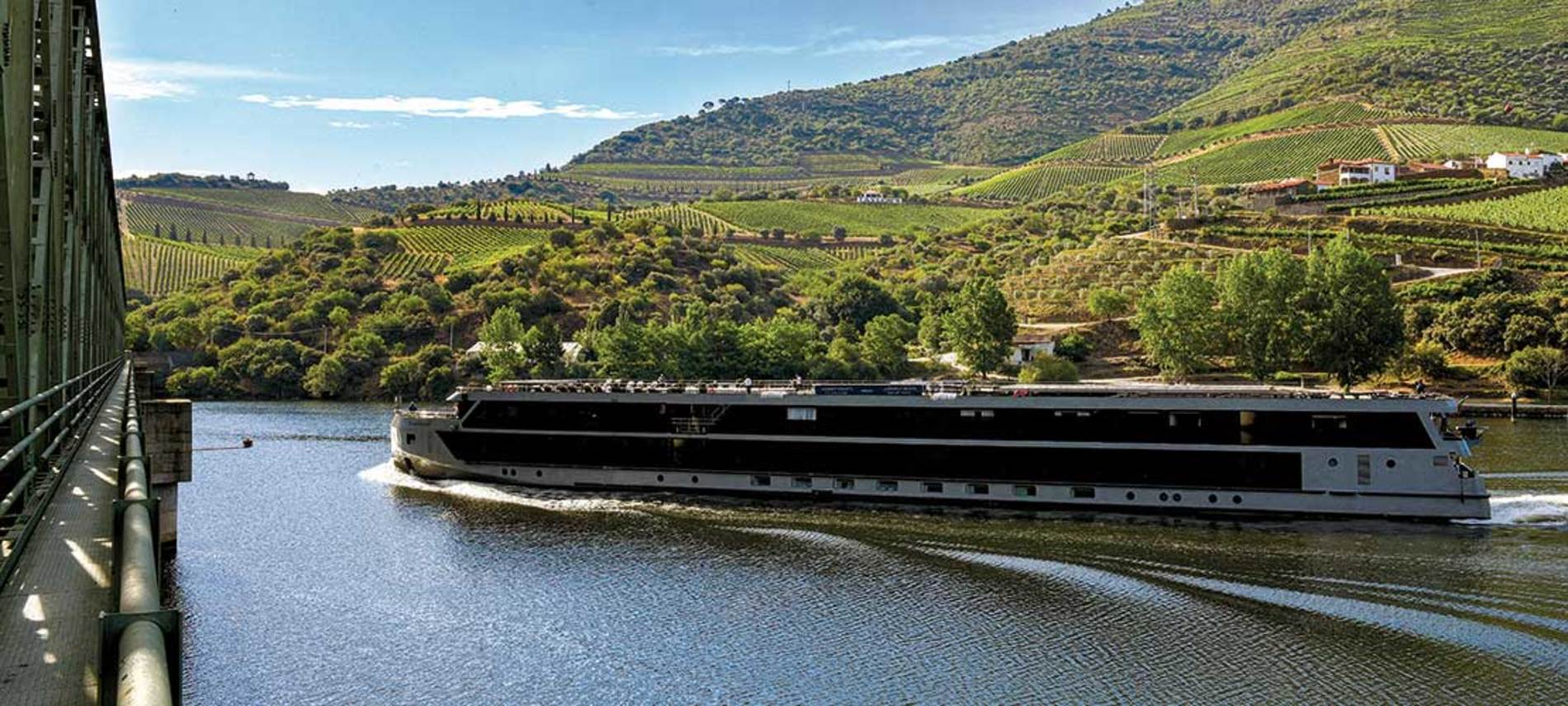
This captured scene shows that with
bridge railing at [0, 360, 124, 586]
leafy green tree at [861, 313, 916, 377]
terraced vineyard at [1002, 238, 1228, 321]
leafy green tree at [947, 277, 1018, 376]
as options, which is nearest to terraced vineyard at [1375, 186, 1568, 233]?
terraced vineyard at [1002, 238, 1228, 321]

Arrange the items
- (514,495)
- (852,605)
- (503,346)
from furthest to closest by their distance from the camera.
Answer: (503,346) < (514,495) < (852,605)

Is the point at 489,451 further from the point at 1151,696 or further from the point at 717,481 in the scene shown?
the point at 1151,696

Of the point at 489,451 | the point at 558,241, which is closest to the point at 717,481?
the point at 489,451

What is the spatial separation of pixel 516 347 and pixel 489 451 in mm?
51523

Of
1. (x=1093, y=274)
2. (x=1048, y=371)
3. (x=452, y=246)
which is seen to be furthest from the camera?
(x=452, y=246)

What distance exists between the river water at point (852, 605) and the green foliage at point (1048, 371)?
3418 centimetres

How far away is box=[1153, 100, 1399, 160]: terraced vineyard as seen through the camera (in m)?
157

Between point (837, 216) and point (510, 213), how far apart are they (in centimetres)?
4718

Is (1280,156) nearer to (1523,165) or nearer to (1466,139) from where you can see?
(1466,139)

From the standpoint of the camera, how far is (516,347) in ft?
316

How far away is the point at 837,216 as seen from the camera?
174m

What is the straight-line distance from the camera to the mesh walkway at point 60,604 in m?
6.06

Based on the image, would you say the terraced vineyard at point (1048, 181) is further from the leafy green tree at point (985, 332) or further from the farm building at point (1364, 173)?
the leafy green tree at point (985, 332)

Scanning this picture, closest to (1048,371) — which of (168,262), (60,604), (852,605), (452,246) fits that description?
(852,605)
